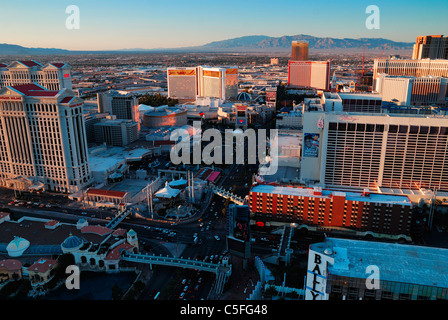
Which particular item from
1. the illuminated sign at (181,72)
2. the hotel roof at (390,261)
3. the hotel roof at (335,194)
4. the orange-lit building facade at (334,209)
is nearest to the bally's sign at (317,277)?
the hotel roof at (390,261)

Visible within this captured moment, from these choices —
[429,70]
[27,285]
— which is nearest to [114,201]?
[27,285]

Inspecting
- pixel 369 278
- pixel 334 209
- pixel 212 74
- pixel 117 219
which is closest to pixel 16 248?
pixel 117 219

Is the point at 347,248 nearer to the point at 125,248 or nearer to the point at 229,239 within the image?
the point at 229,239

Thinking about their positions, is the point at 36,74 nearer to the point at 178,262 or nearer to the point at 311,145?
the point at 311,145

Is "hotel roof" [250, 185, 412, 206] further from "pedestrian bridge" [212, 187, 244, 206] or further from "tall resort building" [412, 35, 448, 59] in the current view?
"tall resort building" [412, 35, 448, 59]

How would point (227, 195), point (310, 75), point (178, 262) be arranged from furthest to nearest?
point (310, 75)
point (227, 195)
point (178, 262)
